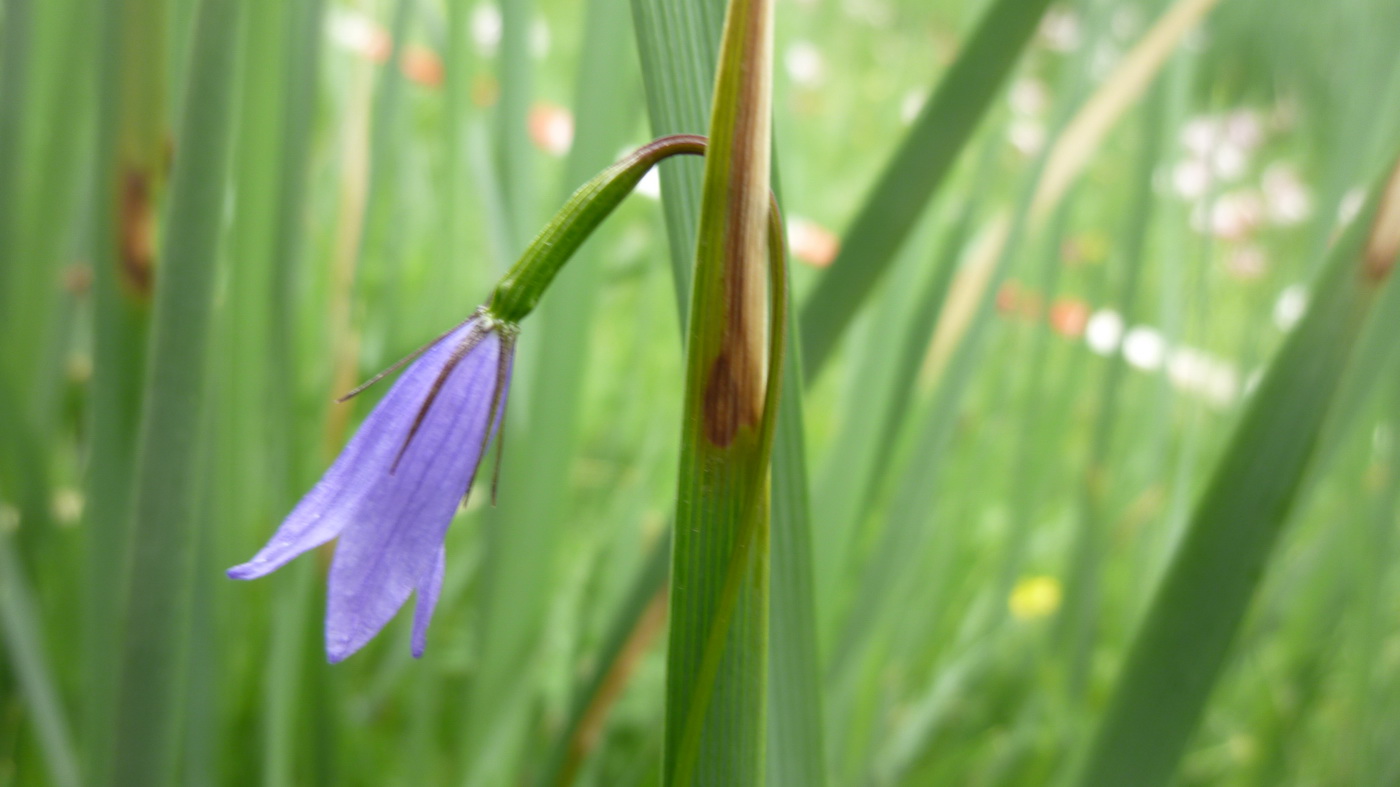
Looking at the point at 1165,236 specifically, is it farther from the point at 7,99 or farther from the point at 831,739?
the point at 7,99

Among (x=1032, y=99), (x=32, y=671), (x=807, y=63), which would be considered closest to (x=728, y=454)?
(x=32, y=671)

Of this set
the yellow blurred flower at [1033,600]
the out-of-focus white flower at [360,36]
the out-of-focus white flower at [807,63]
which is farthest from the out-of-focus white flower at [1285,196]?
the out-of-focus white flower at [360,36]

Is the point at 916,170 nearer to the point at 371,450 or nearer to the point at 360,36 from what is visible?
the point at 371,450

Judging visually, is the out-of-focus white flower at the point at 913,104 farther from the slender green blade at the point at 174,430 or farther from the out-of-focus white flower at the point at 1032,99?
the out-of-focus white flower at the point at 1032,99

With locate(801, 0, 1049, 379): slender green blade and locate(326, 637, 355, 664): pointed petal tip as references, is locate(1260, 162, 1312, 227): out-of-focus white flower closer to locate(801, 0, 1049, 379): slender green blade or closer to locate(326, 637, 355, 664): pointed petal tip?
locate(801, 0, 1049, 379): slender green blade

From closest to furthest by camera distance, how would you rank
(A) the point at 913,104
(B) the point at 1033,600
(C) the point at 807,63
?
(A) the point at 913,104 → (B) the point at 1033,600 → (C) the point at 807,63
